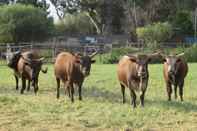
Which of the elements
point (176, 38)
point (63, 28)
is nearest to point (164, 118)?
point (176, 38)

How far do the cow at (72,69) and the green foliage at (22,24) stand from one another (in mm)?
36394

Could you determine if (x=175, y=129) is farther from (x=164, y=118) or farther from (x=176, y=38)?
(x=176, y=38)

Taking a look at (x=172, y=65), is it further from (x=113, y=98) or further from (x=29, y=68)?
(x=29, y=68)

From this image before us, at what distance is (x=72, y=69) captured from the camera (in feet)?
53.0

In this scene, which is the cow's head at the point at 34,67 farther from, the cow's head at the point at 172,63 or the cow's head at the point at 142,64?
the cow's head at the point at 142,64

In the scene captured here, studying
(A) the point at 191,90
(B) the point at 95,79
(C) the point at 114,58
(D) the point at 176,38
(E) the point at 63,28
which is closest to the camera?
(A) the point at 191,90

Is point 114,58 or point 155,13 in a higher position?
point 155,13

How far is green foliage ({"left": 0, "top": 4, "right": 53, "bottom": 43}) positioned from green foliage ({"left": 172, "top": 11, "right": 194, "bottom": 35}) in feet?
54.6

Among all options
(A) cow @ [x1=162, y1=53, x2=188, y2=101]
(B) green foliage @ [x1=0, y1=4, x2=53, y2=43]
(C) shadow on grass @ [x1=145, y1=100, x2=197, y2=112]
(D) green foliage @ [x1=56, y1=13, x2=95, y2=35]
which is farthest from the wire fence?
(D) green foliage @ [x1=56, y1=13, x2=95, y2=35]

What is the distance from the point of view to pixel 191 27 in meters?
67.2

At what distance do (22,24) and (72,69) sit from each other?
39642mm

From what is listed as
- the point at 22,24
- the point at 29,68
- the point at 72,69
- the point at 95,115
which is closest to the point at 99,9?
the point at 22,24

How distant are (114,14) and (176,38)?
11122 mm

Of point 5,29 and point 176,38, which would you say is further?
point 176,38
